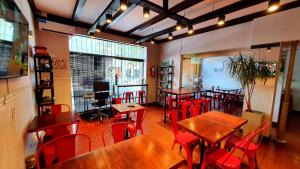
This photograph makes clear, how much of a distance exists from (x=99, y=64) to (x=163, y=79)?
282 centimetres

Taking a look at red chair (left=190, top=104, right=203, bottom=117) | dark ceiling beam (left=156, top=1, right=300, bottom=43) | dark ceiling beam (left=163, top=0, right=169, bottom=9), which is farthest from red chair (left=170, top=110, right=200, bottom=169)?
dark ceiling beam (left=156, top=1, right=300, bottom=43)

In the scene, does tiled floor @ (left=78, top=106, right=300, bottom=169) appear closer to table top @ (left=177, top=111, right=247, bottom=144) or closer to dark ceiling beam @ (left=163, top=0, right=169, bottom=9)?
table top @ (left=177, top=111, right=247, bottom=144)

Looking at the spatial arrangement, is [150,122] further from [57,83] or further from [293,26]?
[293,26]

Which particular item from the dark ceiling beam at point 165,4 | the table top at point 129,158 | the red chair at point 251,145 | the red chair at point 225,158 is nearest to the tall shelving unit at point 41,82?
the table top at point 129,158

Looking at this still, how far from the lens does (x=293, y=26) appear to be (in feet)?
8.86

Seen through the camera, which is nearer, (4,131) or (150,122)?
(4,131)

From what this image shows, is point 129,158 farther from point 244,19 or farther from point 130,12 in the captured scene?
point 244,19

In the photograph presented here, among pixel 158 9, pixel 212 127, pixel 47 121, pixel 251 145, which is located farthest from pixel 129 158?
pixel 158 9

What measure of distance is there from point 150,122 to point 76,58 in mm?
3120

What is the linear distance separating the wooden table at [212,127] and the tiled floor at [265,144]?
0.58 meters

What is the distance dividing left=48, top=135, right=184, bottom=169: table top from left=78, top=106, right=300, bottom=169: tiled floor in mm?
553

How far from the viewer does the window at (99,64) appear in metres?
4.38

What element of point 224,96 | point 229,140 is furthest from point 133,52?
point 229,140

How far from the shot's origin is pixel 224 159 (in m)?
1.68
